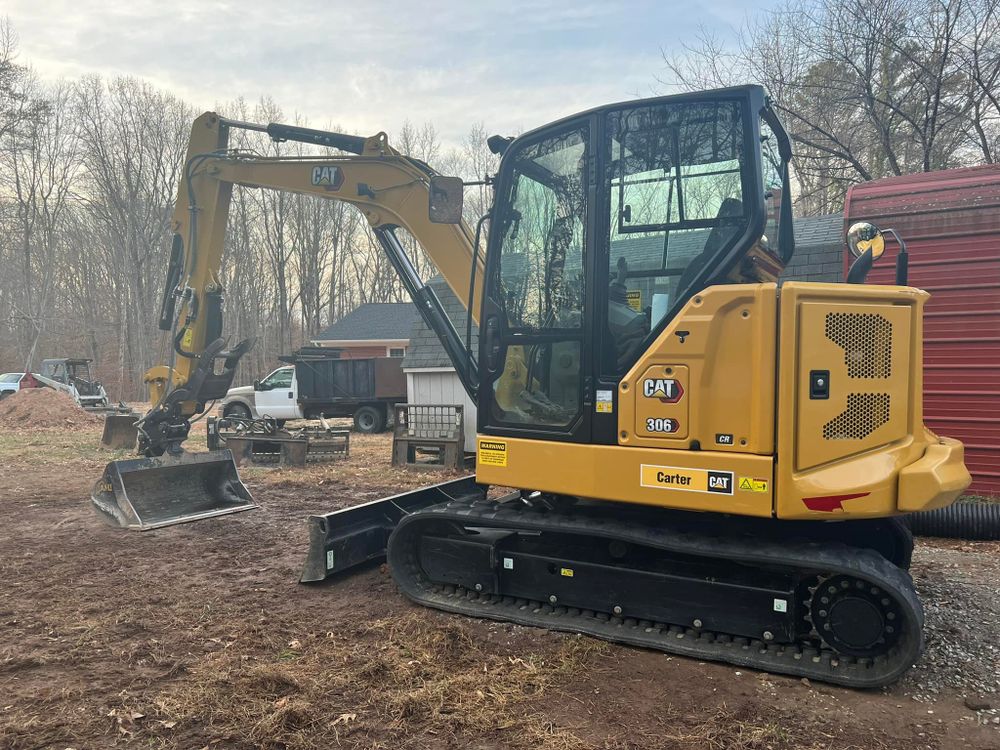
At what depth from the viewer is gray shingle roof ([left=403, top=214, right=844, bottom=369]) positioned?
12.7ft

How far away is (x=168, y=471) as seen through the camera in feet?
23.7

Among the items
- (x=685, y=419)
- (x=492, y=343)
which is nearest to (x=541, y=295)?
(x=492, y=343)

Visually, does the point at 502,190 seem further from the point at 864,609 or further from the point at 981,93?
the point at 981,93

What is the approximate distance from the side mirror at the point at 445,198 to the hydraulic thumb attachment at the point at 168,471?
3058 millimetres

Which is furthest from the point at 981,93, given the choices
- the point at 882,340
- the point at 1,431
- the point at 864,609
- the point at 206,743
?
the point at 1,431

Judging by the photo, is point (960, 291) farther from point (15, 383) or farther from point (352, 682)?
point (15, 383)

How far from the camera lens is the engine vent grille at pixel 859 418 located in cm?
355

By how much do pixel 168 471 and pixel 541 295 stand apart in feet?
16.3

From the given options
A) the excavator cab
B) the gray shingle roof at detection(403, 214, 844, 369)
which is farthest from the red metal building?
the excavator cab

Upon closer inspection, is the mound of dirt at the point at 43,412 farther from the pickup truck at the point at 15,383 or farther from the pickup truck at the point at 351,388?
the pickup truck at the point at 351,388

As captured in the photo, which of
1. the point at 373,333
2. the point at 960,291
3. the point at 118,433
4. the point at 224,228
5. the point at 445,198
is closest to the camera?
the point at 445,198

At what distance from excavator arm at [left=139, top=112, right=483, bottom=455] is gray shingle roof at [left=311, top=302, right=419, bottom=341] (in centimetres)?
2315

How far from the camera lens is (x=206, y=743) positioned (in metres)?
3.04

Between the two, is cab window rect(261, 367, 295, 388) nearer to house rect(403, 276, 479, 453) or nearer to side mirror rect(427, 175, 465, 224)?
house rect(403, 276, 479, 453)
